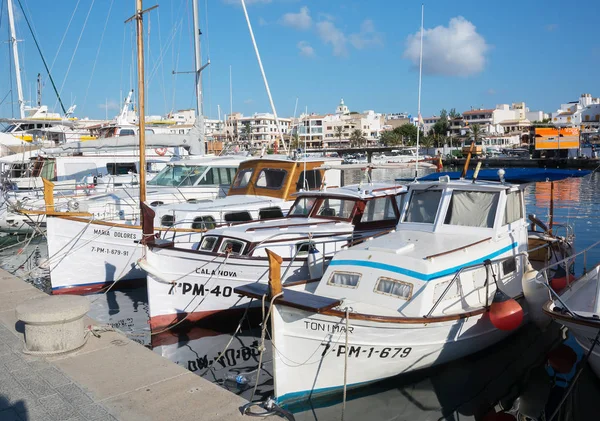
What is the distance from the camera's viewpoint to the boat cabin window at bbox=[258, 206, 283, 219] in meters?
16.6

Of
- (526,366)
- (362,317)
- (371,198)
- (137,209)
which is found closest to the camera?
(362,317)

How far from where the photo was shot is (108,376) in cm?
763

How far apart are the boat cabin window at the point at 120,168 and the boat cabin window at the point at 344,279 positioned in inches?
813

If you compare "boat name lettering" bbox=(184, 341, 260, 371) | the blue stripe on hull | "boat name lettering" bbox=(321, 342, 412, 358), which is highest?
the blue stripe on hull

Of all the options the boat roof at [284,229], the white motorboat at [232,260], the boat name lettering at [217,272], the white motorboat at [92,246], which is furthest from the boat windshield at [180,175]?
the boat name lettering at [217,272]

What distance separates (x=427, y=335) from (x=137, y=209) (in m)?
12.7

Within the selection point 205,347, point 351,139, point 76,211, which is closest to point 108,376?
point 205,347

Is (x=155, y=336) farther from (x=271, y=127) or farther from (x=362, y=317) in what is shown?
(x=271, y=127)

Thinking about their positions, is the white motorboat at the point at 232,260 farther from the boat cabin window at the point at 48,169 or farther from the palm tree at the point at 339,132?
the palm tree at the point at 339,132

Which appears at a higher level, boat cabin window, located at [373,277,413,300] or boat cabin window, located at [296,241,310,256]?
boat cabin window, located at [296,241,310,256]

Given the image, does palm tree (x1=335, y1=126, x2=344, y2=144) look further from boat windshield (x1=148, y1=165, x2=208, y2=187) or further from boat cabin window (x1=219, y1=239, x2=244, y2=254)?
boat cabin window (x1=219, y1=239, x2=244, y2=254)

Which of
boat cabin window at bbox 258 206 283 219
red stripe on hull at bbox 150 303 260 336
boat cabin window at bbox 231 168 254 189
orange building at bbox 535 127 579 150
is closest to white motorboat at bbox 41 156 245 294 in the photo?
red stripe on hull at bbox 150 303 260 336

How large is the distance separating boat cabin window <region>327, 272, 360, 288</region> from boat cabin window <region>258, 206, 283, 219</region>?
663 cm

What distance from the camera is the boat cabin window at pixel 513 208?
11398 millimetres
